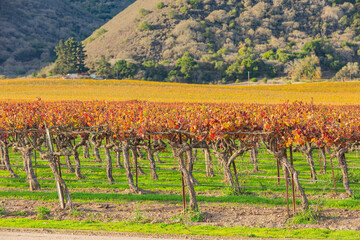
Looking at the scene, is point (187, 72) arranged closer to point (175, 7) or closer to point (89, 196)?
point (175, 7)

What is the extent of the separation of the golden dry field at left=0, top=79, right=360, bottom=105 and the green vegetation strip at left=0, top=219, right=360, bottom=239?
43.2 m

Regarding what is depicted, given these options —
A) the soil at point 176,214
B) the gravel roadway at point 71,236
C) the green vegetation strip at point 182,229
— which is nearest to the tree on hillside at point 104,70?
the soil at point 176,214

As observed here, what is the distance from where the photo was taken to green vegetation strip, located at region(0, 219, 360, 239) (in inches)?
467

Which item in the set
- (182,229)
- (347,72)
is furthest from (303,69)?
(182,229)

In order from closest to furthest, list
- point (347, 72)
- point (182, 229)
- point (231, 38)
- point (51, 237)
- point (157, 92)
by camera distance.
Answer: point (51, 237) → point (182, 229) → point (157, 92) → point (347, 72) → point (231, 38)

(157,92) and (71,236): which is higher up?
(157,92)

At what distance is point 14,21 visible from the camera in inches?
7234

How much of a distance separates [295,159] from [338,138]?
1270cm

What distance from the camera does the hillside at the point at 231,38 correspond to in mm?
115312

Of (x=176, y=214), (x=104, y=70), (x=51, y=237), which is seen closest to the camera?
(x=51, y=237)

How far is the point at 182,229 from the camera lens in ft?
41.4

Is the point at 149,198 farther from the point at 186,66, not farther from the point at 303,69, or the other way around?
the point at 303,69

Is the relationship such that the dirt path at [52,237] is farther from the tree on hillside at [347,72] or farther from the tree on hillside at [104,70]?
the tree on hillside at [347,72]

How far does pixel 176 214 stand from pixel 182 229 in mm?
1485
